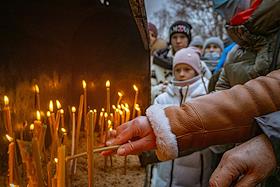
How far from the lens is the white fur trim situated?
920 millimetres

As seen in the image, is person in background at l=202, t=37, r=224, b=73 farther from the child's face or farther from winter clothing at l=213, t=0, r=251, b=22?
the child's face

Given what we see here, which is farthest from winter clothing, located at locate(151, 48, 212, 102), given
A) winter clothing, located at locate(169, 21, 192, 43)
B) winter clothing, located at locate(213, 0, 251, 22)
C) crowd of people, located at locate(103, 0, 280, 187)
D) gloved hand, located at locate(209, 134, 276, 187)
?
gloved hand, located at locate(209, 134, 276, 187)

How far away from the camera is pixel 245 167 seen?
82 centimetres

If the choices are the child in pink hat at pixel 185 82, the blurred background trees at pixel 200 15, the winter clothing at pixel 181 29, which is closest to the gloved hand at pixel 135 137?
the child in pink hat at pixel 185 82

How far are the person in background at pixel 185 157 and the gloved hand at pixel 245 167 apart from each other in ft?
2.97

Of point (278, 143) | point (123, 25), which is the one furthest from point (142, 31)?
point (278, 143)

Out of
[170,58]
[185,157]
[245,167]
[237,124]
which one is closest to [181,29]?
[170,58]

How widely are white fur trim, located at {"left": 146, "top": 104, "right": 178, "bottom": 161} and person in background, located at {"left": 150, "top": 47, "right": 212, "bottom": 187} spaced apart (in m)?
0.81

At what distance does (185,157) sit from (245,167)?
1100mm

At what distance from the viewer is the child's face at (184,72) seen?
2141 millimetres

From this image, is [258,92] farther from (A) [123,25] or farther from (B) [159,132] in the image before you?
(A) [123,25]

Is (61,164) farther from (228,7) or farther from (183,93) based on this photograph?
(228,7)

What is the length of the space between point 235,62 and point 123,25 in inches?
25.4

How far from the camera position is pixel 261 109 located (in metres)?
0.93
